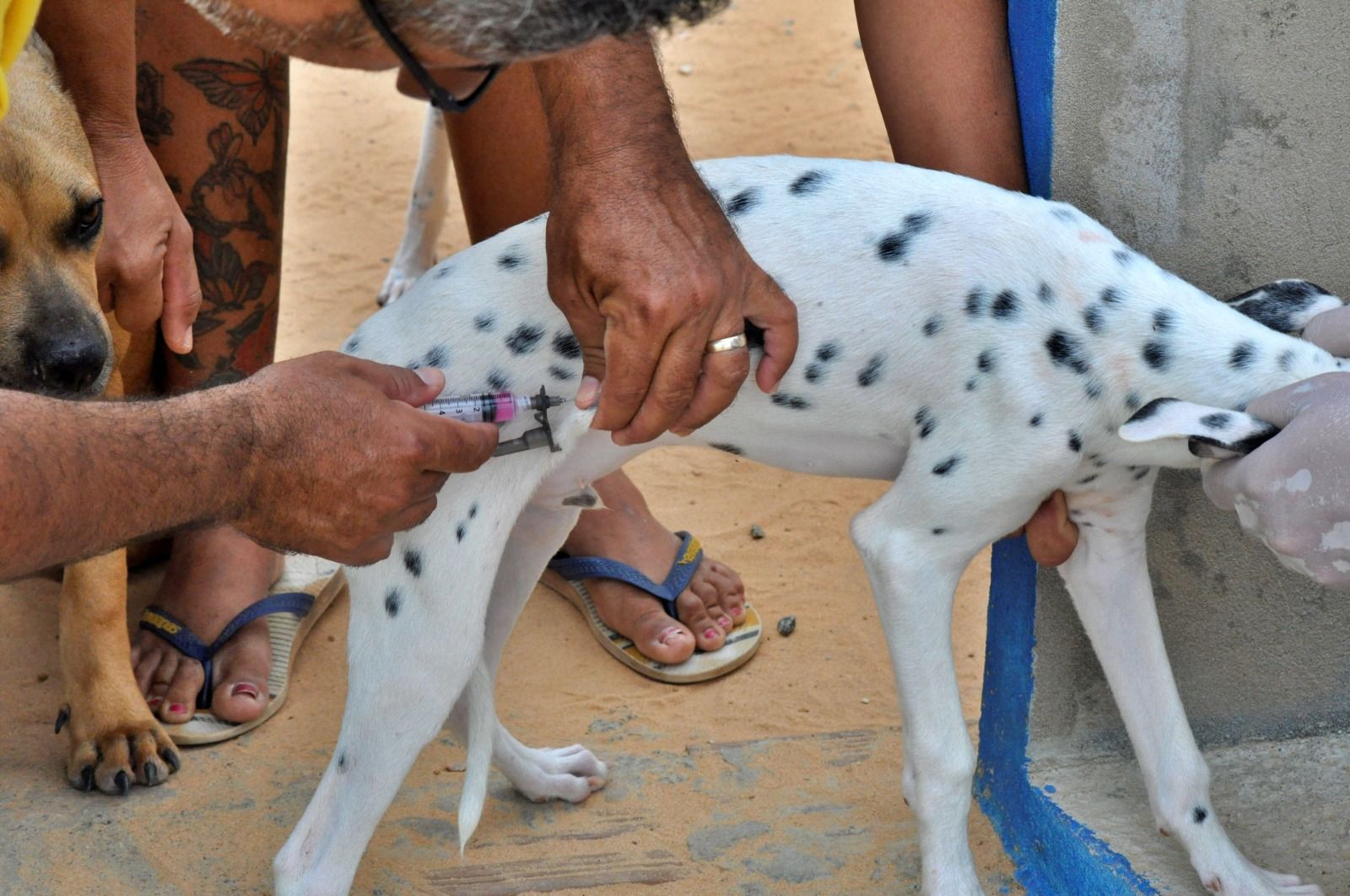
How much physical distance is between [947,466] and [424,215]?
3403 millimetres

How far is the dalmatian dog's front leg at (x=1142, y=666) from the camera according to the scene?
Result: 284 centimetres

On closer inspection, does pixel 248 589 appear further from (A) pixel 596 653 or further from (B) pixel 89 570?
(A) pixel 596 653

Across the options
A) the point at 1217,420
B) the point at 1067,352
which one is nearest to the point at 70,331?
the point at 1067,352

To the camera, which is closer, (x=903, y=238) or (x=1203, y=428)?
(x=1203, y=428)

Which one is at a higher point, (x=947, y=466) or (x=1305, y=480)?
(x=1305, y=480)

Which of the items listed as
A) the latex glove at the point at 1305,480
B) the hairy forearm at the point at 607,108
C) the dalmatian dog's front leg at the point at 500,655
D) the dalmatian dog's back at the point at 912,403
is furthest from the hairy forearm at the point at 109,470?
the latex glove at the point at 1305,480

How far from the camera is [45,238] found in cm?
337

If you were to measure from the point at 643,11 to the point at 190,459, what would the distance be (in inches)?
40.0

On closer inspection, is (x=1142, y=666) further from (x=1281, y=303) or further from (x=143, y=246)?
(x=143, y=246)

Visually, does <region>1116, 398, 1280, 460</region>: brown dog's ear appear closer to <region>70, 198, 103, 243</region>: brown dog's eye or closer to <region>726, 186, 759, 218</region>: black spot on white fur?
<region>726, 186, 759, 218</region>: black spot on white fur

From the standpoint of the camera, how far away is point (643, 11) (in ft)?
5.32

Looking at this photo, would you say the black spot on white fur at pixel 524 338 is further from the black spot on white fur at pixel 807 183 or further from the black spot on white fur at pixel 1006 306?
the black spot on white fur at pixel 1006 306

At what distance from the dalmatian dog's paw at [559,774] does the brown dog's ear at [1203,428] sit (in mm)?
1556

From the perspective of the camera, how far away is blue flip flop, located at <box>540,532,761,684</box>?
3.87 meters
